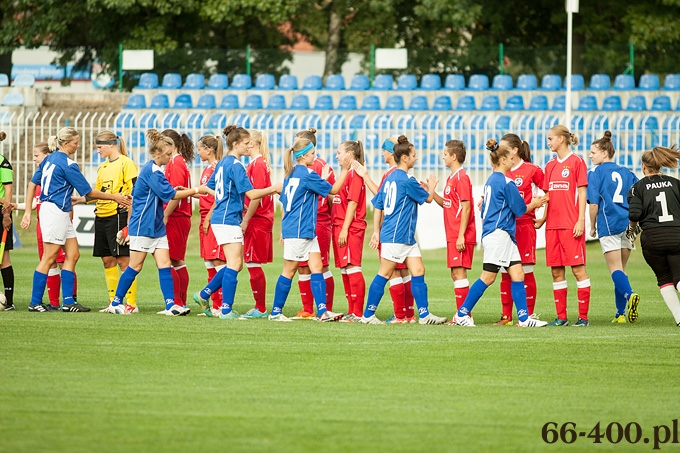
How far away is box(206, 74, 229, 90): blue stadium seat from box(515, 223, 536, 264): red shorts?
18985 mm

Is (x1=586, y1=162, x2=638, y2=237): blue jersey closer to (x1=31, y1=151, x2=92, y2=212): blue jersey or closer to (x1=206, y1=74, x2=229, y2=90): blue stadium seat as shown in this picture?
(x1=31, y1=151, x2=92, y2=212): blue jersey

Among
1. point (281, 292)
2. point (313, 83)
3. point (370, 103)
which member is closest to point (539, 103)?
point (370, 103)

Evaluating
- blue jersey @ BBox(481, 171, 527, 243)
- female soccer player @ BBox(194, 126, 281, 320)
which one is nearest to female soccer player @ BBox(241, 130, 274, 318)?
female soccer player @ BBox(194, 126, 281, 320)

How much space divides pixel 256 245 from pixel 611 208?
417 centimetres

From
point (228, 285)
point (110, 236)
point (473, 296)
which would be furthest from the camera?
point (110, 236)

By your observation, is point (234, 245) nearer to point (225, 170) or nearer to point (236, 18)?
point (225, 170)

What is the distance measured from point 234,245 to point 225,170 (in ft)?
2.72

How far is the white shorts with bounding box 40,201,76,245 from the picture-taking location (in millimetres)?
11227

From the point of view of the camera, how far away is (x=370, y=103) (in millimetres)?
26453

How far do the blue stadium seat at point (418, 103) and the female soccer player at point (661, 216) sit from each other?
1574cm

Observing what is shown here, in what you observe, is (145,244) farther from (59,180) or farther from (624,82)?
(624,82)

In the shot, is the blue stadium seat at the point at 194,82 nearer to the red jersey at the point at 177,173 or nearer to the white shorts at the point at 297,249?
the red jersey at the point at 177,173

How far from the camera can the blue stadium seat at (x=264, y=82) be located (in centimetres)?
2886

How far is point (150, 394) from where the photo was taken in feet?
22.6
